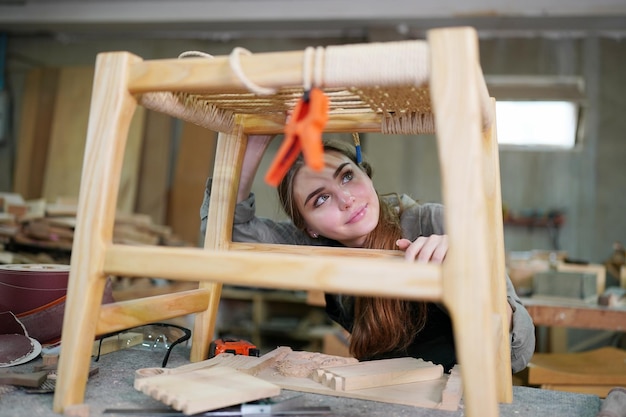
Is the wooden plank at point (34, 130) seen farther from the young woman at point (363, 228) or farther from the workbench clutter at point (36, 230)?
the young woman at point (363, 228)

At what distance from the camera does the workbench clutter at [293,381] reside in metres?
0.90

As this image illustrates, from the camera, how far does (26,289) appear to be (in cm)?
129

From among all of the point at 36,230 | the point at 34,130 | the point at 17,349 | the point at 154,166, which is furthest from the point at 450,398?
the point at 34,130

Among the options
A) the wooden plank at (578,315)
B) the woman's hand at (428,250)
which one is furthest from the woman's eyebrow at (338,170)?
the wooden plank at (578,315)

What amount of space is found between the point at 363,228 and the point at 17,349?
2.62ft

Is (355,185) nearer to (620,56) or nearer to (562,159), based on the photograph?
(562,159)

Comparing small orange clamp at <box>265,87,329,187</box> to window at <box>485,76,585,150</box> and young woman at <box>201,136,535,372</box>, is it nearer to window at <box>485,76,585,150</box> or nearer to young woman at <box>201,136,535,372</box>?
young woman at <box>201,136,535,372</box>

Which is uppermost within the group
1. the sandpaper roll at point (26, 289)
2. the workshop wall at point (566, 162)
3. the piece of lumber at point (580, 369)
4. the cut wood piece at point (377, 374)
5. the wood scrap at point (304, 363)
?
the workshop wall at point (566, 162)

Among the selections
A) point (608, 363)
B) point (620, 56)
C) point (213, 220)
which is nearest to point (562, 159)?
point (620, 56)

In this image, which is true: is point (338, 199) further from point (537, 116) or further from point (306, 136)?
point (537, 116)

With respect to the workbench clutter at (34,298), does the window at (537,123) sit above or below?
above

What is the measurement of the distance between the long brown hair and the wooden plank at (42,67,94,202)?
3736 mm

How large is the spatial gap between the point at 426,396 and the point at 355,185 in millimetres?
563

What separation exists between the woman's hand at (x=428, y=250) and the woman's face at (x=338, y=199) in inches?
11.8
